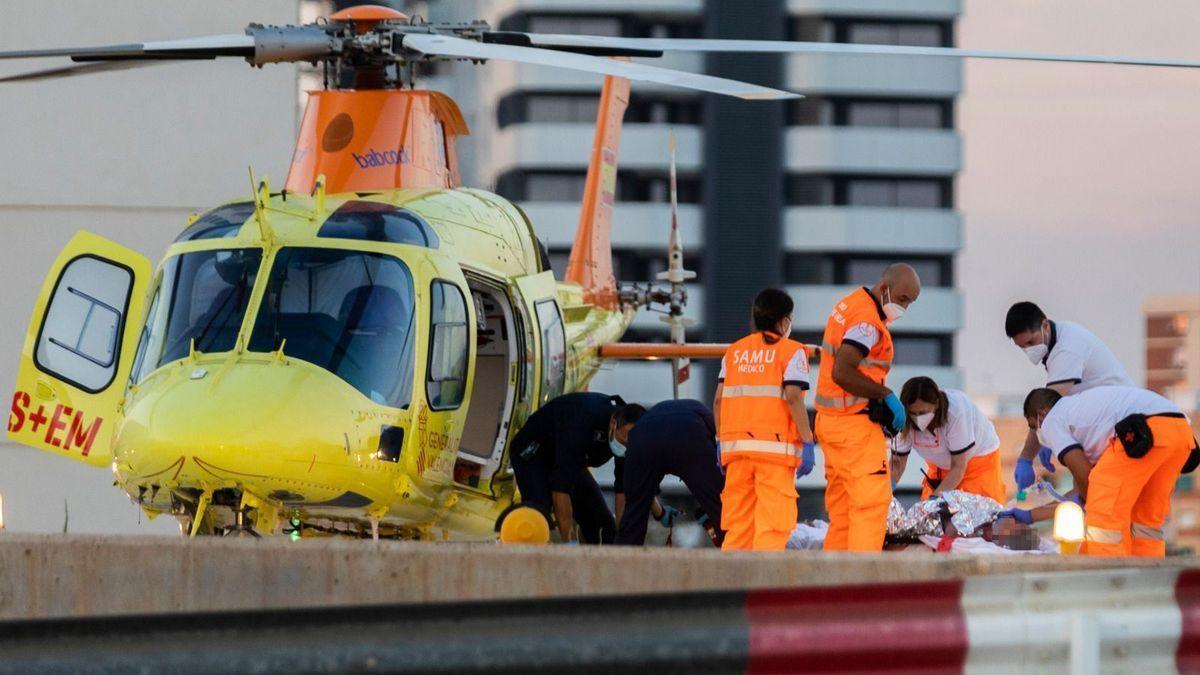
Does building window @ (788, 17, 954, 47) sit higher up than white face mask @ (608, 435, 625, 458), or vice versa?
building window @ (788, 17, 954, 47)

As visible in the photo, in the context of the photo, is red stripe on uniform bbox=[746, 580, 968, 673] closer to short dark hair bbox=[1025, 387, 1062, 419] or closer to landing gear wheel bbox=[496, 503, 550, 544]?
landing gear wheel bbox=[496, 503, 550, 544]

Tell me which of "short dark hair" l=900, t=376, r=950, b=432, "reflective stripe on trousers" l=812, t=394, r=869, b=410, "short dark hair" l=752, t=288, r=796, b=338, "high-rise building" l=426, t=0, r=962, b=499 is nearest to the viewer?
"reflective stripe on trousers" l=812, t=394, r=869, b=410

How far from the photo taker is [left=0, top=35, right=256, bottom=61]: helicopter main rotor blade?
1161 cm

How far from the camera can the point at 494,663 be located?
13.7 feet

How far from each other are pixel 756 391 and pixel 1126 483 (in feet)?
6.12

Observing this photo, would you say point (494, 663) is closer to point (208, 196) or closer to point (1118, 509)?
point (1118, 509)

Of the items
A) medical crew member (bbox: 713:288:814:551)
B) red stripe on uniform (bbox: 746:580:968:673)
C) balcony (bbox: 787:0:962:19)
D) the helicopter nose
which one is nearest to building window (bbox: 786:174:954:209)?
balcony (bbox: 787:0:962:19)

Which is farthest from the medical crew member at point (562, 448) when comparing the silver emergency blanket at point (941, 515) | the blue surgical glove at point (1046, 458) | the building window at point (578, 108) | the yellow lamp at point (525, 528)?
the building window at point (578, 108)

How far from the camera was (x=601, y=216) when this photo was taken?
1873cm

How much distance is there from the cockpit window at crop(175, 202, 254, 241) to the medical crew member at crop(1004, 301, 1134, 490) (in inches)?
163

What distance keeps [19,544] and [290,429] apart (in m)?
3.20

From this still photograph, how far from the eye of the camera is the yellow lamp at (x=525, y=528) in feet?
33.9

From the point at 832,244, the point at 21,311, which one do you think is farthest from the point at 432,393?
the point at 832,244

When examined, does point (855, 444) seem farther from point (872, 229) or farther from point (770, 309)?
point (872, 229)
